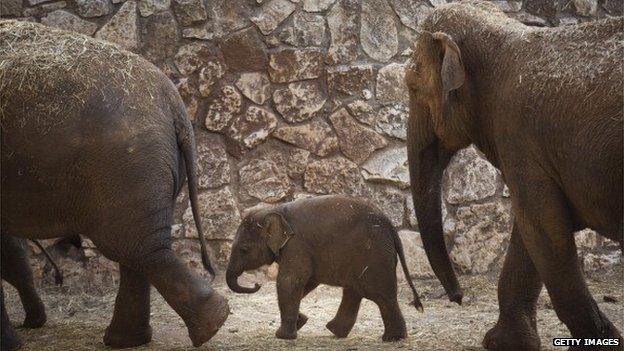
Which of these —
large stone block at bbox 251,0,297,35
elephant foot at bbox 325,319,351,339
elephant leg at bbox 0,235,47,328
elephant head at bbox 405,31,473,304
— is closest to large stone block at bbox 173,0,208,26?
large stone block at bbox 251,0,297,35

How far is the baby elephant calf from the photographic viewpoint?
580cm

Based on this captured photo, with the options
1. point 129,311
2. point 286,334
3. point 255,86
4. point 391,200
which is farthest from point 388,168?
point 129,311

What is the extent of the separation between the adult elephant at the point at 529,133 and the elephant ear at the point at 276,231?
785 mm

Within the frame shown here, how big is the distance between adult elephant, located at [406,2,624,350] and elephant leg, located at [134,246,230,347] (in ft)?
4.06

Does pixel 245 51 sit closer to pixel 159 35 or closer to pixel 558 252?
pixel 159 35

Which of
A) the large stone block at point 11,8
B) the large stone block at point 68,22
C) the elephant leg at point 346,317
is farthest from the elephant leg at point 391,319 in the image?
the large stone block at point 11,8

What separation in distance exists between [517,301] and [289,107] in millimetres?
3319

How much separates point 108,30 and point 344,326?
3.27 m

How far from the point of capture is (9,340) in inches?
219

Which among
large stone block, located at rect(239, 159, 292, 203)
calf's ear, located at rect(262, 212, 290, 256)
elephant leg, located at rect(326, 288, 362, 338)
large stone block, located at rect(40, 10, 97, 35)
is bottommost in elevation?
elephant leg, located at rect(326, 288, 362, 338)

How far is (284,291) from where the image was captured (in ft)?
19.0

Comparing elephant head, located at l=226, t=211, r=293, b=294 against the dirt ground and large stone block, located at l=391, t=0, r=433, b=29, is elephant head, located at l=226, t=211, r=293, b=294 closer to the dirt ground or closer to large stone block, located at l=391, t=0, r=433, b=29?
the dirt ground

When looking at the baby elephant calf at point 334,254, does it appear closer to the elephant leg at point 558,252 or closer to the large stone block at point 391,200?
the elephant leg at point 558,252

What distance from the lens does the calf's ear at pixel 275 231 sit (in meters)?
5.91
